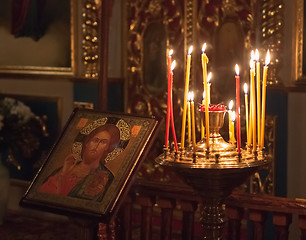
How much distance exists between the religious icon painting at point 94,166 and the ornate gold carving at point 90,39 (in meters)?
2.31

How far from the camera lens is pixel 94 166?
320 cm

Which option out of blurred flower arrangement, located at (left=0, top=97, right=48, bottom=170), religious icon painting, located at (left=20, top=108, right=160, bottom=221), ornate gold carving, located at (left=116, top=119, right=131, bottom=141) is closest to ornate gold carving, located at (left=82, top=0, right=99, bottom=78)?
blurred flower arrangement, located at (left=0, top=97, right=48, bottom=170)

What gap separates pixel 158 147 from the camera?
221 inches

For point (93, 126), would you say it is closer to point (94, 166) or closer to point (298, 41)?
point (94, 166)

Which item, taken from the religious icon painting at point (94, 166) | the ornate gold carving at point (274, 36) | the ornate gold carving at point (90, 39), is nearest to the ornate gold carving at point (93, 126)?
the religious icon painting at point (94, 166)

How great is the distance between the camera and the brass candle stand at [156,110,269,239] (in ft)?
8.54

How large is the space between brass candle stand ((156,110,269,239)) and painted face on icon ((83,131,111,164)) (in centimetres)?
57

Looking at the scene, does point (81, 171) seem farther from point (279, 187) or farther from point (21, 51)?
point (21, 51)

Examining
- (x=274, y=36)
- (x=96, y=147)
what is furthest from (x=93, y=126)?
(x=274, y=36)

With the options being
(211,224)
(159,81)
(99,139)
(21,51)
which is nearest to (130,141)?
(99,139)

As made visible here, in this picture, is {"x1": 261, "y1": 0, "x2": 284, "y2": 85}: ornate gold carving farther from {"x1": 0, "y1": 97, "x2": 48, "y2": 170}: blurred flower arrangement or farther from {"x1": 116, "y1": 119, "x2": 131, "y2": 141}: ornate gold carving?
{"x1": 0, "y1": 97, "x2": 48, "y2": 170}: blurred flower arrangement

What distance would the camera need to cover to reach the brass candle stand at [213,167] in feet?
8.54

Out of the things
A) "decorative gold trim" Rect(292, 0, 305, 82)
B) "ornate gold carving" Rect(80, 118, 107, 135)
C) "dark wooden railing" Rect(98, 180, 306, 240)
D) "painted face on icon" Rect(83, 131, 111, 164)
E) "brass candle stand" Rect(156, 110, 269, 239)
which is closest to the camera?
"brass candle stand" Rect(156, 110, 269, 239)

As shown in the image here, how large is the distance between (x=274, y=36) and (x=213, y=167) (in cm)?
233
